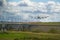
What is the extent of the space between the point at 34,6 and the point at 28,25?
1.06 feet

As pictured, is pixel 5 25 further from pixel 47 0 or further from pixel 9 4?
pixel 47 0

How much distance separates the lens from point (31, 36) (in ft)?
8.34

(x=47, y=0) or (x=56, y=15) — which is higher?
(x=47, y=0)

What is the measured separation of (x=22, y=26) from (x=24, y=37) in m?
0.19

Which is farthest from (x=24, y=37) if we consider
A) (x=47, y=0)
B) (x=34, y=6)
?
(x=47, y=0)

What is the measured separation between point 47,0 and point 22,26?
585 mm

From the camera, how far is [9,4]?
261 cm

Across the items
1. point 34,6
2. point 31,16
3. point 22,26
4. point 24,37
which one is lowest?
point 24,37

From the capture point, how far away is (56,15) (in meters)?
2.54

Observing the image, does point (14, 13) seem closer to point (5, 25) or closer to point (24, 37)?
point (5, 25)

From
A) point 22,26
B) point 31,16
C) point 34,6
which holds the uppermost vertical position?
point 34,6

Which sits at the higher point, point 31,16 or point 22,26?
point 31,16

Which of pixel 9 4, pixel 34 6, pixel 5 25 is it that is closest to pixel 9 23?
pixel 5 25

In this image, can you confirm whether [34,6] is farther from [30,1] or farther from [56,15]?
[56,15]
